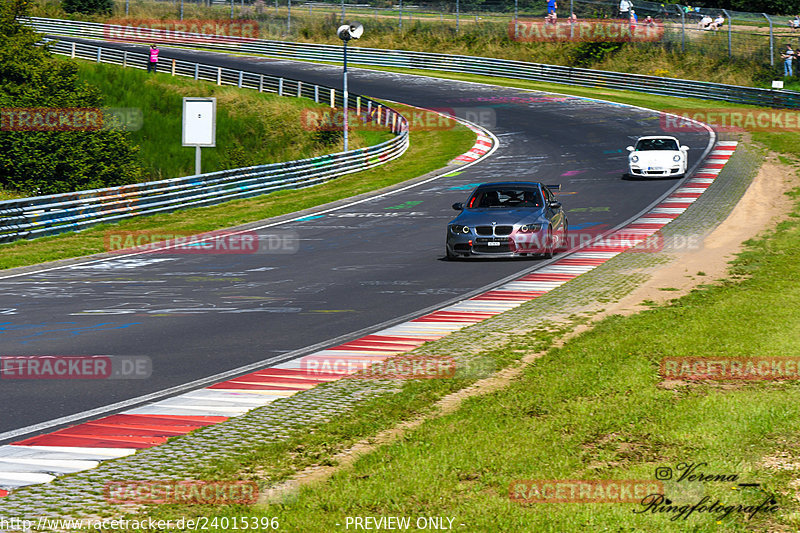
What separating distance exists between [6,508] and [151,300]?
31.7 ft

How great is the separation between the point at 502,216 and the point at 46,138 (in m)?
27.4

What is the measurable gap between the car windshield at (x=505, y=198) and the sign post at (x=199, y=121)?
48.6 ft

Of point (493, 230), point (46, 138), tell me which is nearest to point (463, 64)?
point (46, 138)

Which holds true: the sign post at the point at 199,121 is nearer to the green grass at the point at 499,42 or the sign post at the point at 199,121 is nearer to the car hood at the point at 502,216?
the car hood at the point at 502,216

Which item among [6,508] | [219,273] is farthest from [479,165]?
[6,508]

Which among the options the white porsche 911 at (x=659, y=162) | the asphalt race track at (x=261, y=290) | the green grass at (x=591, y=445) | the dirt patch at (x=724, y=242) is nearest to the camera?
the green grass at (x=591, y=445)

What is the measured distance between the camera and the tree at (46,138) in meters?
40.1

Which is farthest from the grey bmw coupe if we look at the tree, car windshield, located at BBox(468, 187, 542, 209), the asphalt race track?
the tree

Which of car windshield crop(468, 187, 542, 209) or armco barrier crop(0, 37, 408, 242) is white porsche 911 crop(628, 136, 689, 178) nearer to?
armco barrier crop(0, 37, 408, 242)

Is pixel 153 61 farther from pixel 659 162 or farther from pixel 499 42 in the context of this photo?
pixel 659 162

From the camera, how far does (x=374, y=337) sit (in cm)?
1212

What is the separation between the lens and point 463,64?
66062mm

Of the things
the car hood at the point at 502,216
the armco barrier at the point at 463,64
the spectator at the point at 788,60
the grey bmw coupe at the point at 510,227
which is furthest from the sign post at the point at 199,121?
the spectator at the point at 788,60

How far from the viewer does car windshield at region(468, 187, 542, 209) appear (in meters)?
19.6
